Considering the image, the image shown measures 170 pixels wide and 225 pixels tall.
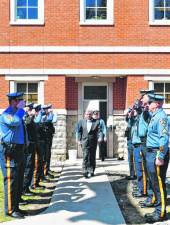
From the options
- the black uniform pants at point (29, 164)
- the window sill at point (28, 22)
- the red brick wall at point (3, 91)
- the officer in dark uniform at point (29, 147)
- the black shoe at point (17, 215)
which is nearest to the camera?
the black shoe at point (17, 215)

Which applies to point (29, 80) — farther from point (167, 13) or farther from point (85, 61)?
point (167, 13)

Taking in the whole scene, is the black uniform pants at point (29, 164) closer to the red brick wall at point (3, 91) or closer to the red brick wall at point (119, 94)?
the red brick wall at point (3, 91)

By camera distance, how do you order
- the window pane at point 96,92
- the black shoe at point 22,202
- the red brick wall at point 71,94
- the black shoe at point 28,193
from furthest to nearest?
the window pane at point 96,92, the red brick wall at point 71,94, the black shoe at point 28,193, the black shoe at point 22,202

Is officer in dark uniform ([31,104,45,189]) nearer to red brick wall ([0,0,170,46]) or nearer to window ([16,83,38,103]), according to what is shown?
window ([16,83,38,103])

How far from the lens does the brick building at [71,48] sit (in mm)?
19359

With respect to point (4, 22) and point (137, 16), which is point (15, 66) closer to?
point (4, 22)

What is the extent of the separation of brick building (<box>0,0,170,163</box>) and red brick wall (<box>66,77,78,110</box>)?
44cm

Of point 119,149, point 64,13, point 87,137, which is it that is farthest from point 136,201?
point 64,13

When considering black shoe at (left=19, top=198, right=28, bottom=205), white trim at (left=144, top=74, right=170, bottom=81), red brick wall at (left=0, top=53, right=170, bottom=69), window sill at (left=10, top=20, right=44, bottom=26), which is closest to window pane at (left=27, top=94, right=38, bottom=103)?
red brick wall at (left=0, top=53, right=170, bottom=69)

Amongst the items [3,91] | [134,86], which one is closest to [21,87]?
[3,91]

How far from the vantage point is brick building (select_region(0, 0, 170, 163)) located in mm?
19359

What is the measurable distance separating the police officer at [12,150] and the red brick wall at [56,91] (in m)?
10.2

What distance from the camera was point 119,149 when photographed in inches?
787

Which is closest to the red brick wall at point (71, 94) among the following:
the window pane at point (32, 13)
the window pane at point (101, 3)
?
the window pane at point (32, 13)
